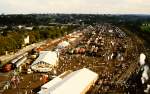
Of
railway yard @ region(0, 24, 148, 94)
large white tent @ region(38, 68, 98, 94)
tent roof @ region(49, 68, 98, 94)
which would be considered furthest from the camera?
railway yard @ region(0, 24, 148, 94)

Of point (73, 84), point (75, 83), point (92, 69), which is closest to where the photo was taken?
point (73, 84)

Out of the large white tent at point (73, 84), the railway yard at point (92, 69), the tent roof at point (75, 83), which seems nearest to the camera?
the large white tent at point (73, 84)

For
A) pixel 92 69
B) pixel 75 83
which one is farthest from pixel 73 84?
pixel 92 69

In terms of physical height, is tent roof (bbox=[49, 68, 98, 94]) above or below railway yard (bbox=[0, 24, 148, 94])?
above

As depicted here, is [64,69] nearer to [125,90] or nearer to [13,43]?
[125,90]

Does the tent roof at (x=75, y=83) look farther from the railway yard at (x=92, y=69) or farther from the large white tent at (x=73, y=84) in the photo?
the railway yard at (x=92, y=69)

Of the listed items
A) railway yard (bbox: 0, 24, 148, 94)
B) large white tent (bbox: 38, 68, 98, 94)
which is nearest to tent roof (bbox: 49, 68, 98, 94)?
large white tent (bbox: 38, 68, 98, 94)

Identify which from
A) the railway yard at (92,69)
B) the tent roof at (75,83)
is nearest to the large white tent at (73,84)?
the tent roof at (75,83)

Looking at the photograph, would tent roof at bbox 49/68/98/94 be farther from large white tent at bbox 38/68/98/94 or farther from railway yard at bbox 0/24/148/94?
railway yard at bbox 0/24/148/94

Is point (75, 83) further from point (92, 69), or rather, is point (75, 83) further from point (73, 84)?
point (92, 69)

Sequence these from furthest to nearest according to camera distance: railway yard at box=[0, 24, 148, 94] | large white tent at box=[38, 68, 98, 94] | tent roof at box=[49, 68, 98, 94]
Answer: railway yard at box=[0, 24, 148, 94]
tent roof at box=[49, 68, 98, 94]
large white tent at box=[38, 68, 98, 94]
